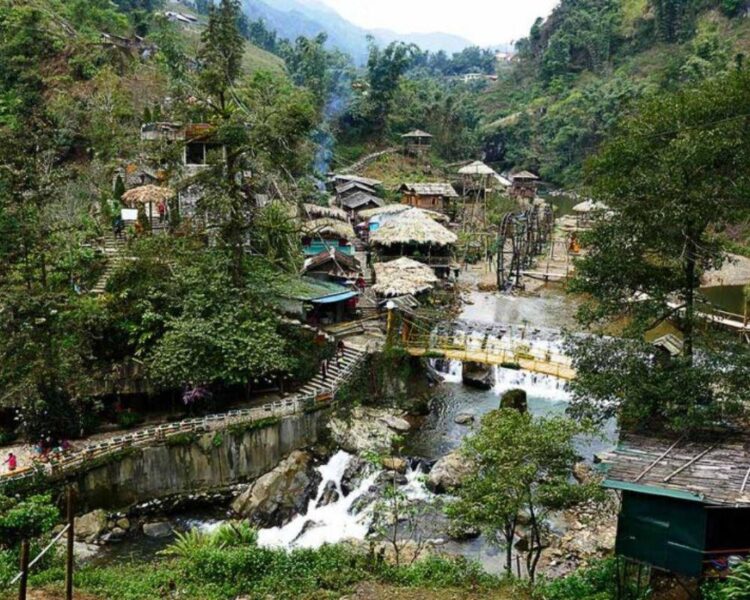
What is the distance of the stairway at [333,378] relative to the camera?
1037 inches

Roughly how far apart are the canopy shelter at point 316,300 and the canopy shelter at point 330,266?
4.49ft

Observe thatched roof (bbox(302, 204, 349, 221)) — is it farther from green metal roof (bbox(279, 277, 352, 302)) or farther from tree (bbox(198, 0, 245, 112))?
tree (bbox(198, 0, 245, 112))

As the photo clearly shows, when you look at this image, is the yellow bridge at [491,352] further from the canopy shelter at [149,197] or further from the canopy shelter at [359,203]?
the canopy shelter at [359,203]

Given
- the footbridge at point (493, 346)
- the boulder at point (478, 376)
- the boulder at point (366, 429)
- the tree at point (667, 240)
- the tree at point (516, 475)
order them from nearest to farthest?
the tree at point (516, 475) < the tree at point (667, 240) < the boulder at point (366, 429) < the footbridge at point (493, 346) < the boulder at point (478, 376)

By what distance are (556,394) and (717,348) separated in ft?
45.4

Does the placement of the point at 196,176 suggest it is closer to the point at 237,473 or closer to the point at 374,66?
the point at 237,473

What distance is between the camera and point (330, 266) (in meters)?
35.8

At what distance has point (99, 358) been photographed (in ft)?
81.3

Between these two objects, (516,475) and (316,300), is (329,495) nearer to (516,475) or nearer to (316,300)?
(316,300)

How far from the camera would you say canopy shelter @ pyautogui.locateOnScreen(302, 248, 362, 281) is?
3525cm

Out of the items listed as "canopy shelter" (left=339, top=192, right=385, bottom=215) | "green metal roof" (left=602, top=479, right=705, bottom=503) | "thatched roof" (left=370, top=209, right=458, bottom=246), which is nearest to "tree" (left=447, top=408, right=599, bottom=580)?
"green metal roof" (left=602, top=479, right=705, bottom=503)

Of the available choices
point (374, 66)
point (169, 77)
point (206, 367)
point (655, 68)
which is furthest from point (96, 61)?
point (655, 68)

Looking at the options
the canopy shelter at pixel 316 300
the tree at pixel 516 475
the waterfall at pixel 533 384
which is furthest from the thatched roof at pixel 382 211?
the tree at pixel 516 475

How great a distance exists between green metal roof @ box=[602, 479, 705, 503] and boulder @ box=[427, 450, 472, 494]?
8591mm
